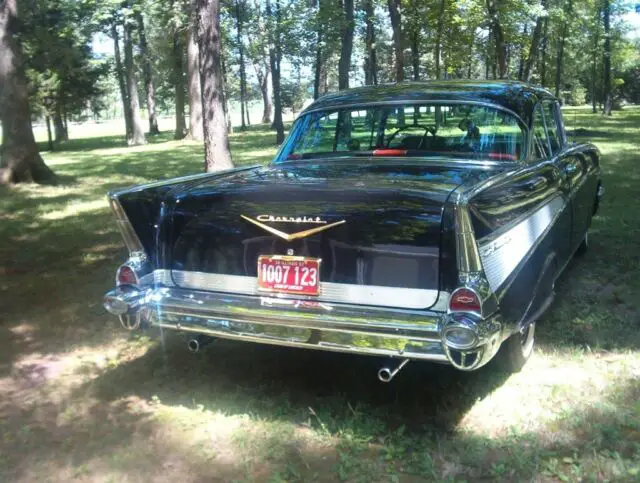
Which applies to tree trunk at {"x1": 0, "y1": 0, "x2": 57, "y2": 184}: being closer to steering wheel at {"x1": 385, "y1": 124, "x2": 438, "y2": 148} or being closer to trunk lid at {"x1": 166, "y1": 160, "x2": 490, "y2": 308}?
steering wheel at {"x1": 385, "y1": 124, "x2": 438, "y2": 148}

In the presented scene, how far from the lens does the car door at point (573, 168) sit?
476 cm

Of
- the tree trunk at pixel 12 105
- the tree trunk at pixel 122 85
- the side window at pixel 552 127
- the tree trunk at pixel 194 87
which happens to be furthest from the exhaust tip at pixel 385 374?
the tree trunk at pixel 122 85

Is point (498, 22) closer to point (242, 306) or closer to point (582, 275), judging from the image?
point (582, 275)

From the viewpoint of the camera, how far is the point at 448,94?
14.1 ft

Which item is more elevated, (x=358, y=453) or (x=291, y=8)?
(x=291, y=8)

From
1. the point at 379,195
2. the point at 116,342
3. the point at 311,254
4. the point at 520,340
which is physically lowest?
the point at 116,342

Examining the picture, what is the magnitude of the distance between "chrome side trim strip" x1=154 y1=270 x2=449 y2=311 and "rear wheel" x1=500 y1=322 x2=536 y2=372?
836 mm

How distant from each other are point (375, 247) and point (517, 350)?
123 centimetres

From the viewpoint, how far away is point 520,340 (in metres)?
3.60

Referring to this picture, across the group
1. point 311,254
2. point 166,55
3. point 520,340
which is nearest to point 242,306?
point 311,254

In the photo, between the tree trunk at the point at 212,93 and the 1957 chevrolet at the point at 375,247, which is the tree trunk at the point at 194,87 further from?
the 1957 chevrolet at the point at 375,247

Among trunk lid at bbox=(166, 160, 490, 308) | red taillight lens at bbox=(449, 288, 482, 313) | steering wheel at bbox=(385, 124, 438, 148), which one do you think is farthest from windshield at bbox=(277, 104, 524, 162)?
red taillight lens at bbox=(449, 288, 482, 313)

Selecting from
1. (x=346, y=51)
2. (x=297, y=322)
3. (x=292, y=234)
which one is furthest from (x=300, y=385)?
(x=346, y=51)

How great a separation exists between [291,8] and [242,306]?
25057 millimetres
